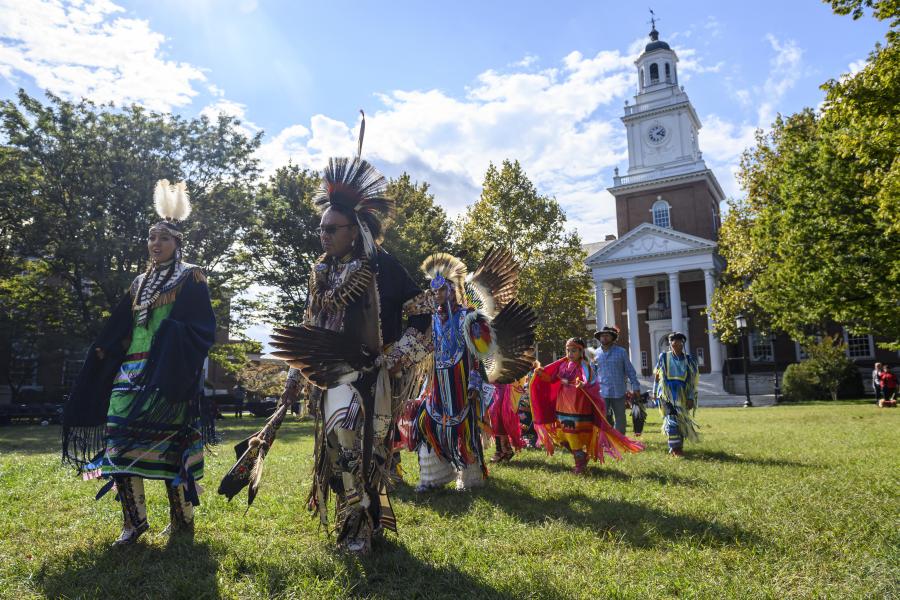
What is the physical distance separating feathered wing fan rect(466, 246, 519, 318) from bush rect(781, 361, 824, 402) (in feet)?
87.4

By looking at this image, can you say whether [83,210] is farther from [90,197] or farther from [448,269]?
[448,269]

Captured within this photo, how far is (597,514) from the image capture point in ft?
16.1

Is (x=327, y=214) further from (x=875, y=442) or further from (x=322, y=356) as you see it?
(x=875, y=442)

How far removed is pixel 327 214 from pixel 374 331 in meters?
0.91

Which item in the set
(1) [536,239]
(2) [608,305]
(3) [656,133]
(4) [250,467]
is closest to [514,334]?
(4) [250,467]

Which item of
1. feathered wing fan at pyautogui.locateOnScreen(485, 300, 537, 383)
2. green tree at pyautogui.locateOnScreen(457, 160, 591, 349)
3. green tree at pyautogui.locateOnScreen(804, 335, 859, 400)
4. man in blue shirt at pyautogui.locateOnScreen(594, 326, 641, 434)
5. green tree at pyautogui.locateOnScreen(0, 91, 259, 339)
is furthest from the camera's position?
green tree at pyautogui.locateOnScreen(457, 160, 591, 349)

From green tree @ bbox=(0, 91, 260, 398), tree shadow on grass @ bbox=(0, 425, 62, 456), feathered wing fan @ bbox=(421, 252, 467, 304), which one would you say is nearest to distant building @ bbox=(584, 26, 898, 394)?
green tree @ bbox=(0, 91, 260, 398)

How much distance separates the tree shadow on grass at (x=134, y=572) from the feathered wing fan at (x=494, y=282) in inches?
142

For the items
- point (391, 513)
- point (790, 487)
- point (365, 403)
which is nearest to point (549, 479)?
point (790, 487)

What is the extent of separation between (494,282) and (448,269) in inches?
27.6

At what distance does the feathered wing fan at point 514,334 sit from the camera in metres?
5.78

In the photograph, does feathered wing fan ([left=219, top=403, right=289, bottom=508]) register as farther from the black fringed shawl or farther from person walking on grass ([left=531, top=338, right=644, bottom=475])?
person walking on grass ([left=531, top=338, right=644, bottom=475])

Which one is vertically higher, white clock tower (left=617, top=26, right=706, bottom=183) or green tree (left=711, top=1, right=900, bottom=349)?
white clock tower (left=617, top=26, right=706, bottom=183)

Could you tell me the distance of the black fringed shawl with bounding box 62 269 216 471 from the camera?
4168 millimetres
